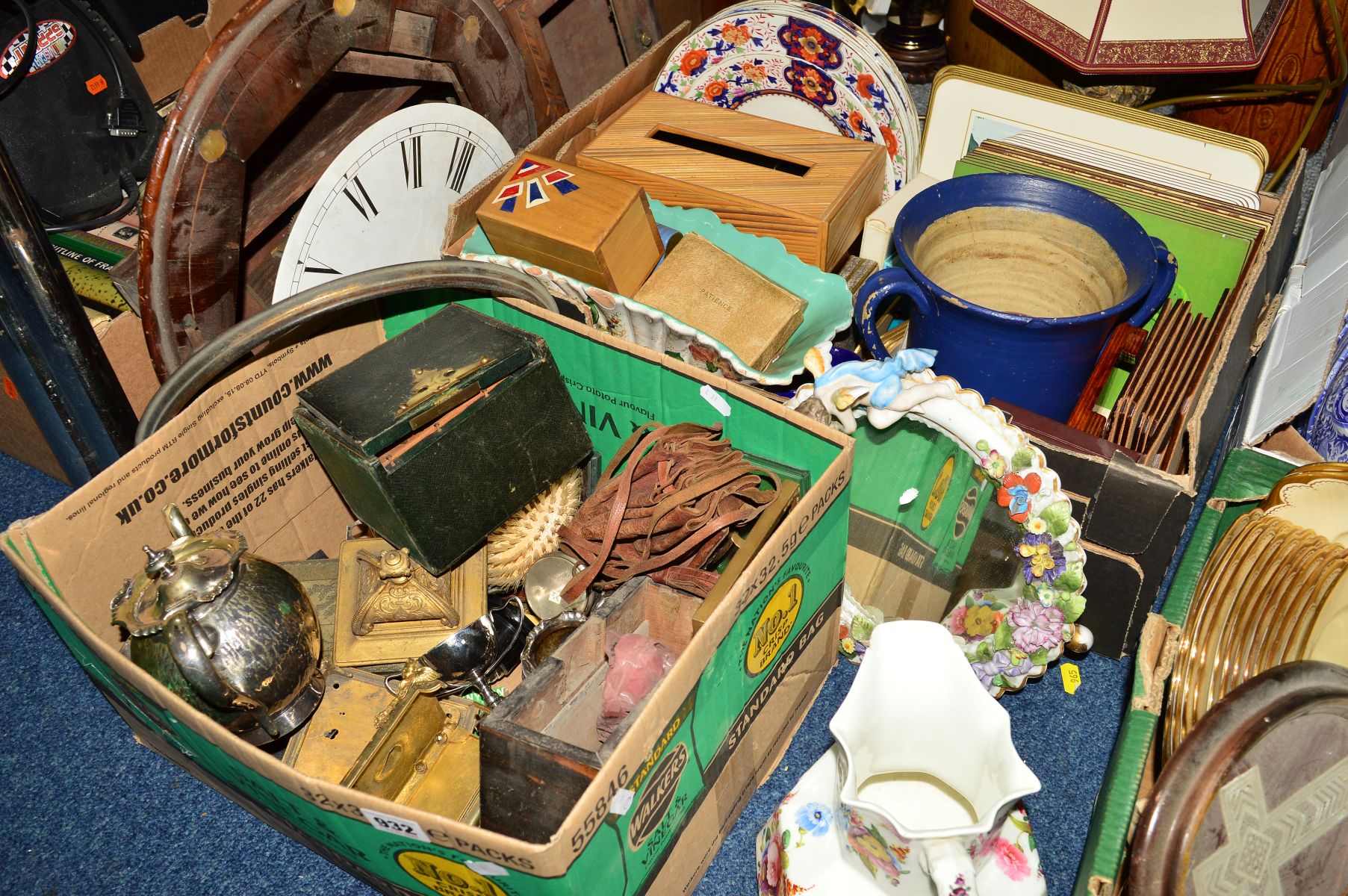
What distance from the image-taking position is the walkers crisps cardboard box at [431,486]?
872 millimetres

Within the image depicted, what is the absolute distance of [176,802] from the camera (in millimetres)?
1276

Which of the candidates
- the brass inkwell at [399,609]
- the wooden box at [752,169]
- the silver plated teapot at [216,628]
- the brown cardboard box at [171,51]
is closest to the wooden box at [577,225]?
the wooden box at [752,169]

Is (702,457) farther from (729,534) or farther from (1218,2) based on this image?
(1218,2)

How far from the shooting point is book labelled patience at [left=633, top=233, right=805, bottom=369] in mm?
1329

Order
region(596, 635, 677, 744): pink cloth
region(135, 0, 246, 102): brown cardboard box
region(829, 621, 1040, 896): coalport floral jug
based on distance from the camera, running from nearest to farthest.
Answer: region(829, 621, 1040, 896): coalport floral jug, region(596, 635, 677, 744): pink cloth, region(135, 0, 246, 102): brown cardboard box

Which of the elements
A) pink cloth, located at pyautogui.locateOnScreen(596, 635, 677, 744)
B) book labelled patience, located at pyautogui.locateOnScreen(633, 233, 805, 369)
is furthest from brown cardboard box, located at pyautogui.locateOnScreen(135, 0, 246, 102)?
pink cloth, located at pyautogui.locateOnScreen(596, 635, 677, 744)

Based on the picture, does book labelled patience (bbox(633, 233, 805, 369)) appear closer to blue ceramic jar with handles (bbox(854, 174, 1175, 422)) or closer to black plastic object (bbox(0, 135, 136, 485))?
blue ceramic jar with handles (bbox(854, 174, 1175, 422))

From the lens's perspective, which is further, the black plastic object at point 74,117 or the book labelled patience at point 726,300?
the black plastic object at point 74,117

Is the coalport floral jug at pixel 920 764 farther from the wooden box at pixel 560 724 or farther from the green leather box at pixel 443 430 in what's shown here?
the green leather box at pixel 443 430

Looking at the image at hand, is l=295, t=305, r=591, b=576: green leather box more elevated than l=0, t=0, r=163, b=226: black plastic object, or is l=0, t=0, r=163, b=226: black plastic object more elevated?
l=0, t=0, r=163, b=226: black plastic object

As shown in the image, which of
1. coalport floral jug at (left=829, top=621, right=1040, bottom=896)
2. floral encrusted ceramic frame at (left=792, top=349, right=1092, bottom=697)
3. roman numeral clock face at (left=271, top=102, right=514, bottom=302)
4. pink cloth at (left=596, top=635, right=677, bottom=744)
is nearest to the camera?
coalport floral jug at (left=829, top=621, right=1040, bottom=896)

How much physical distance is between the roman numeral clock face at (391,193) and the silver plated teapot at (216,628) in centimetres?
43

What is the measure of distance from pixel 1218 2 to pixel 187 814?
222 cm

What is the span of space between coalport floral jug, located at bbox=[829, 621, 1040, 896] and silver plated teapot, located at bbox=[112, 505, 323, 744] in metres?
0.63
